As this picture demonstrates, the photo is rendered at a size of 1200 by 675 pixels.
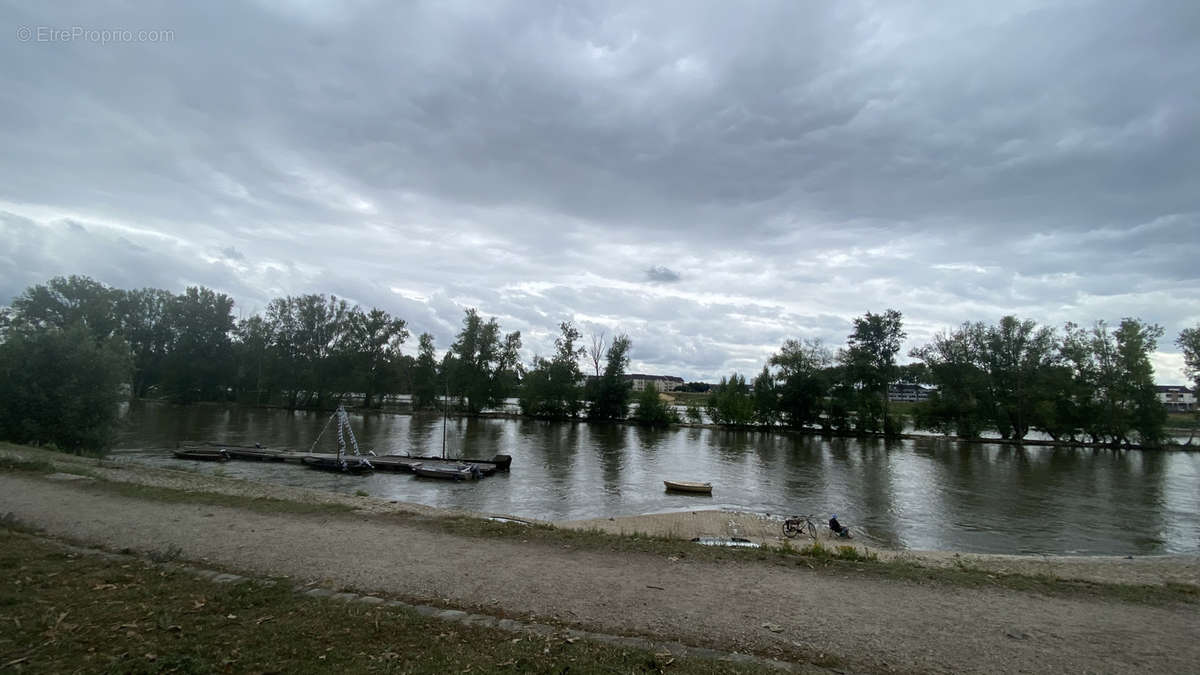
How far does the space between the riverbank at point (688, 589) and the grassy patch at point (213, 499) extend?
669 millimetres

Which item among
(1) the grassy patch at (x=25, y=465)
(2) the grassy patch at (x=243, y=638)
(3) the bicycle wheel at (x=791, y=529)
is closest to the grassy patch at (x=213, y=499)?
(1) the grassy patch at (x=25, y=465)

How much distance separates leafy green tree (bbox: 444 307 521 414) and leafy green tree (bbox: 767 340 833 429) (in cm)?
4348

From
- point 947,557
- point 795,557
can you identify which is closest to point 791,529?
point 947,557

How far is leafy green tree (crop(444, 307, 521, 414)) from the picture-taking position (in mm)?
91875

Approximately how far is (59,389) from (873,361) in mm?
83938

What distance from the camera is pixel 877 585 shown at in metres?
8.16

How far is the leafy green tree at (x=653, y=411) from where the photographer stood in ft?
278

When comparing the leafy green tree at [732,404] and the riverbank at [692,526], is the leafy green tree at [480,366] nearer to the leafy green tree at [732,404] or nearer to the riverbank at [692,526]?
the leafy green tree at [732,404]

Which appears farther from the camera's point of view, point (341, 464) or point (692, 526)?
point (341, 464)

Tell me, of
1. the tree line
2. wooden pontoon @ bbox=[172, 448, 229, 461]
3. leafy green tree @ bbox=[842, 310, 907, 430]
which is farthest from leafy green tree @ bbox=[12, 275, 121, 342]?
leafy green tree @ bbox=[842, 310, 907, 430]

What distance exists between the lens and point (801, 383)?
81.6 meters

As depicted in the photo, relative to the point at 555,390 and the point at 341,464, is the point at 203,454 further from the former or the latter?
the point at 555,390

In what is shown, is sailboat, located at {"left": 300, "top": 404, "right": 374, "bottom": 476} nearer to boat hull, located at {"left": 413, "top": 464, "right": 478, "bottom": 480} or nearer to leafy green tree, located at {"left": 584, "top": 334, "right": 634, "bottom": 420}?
boat hull, located at {"left": 413, "top": 464, "right": 478, "bottom": 480}

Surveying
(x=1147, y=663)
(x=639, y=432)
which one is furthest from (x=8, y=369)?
(x=639, y=432)
